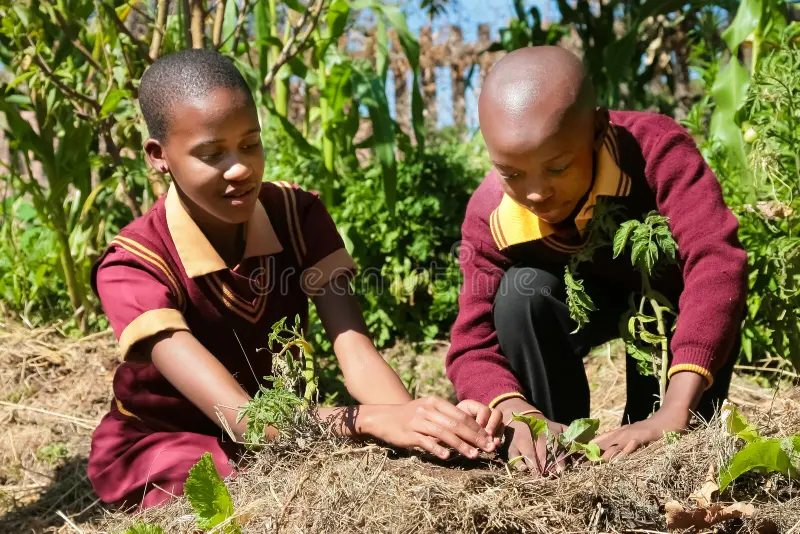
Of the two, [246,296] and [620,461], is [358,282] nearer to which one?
[246,296]

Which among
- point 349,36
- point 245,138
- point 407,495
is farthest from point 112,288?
point 349,36

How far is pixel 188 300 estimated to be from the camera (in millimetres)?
2367

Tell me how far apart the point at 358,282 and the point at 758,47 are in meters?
1.72

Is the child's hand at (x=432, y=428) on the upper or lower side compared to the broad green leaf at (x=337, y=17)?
lower

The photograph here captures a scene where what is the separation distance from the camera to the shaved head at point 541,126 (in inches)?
79.7

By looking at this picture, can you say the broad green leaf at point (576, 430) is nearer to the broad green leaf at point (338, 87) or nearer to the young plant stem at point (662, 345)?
the young plant stem at point (662, 345)

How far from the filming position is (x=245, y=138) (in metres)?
2.21

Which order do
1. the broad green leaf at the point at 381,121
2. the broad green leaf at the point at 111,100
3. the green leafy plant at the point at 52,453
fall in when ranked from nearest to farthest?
the green leafy plant at the point at 52,453 → the broad green leaf at the point at 111,100 → the broad green leaf at the point at 381,121

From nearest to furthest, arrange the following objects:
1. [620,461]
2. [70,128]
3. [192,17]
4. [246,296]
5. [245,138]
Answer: [620,461] → [245,138] → [246,296] → [192,17] → [70,128]

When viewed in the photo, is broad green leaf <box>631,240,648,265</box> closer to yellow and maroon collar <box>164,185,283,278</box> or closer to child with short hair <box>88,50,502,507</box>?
child with short hair <box>88,50,502,507</box>

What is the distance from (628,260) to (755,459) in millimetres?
725

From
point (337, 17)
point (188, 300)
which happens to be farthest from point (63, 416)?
point (337, 17)

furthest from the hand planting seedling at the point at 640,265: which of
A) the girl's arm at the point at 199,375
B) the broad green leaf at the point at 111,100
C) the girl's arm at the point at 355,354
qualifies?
Answer: the broad green leaf at the point at 111,100

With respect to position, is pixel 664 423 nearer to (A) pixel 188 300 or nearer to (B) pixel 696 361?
(B) pixel 696 361
